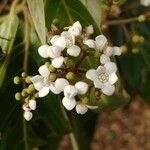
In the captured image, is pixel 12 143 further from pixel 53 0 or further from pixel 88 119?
Answer: pixel 88 119

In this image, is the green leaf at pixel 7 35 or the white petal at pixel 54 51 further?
the green leaf at pixel 7 35

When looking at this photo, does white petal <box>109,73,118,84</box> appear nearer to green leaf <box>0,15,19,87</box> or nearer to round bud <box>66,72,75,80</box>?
round bud <box>66,72,75,80</box>

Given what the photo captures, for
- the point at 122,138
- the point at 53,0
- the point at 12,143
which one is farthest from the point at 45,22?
the point at 122,138

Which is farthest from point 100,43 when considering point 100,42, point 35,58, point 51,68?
point 35,58

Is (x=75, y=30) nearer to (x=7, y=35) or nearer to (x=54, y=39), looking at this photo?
(x=54, y=39)

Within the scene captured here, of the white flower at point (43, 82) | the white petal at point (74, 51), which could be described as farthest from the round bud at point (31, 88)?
the white petal at point (74, 51)

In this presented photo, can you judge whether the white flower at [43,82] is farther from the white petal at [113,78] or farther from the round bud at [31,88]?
the white petal at [113,78]
